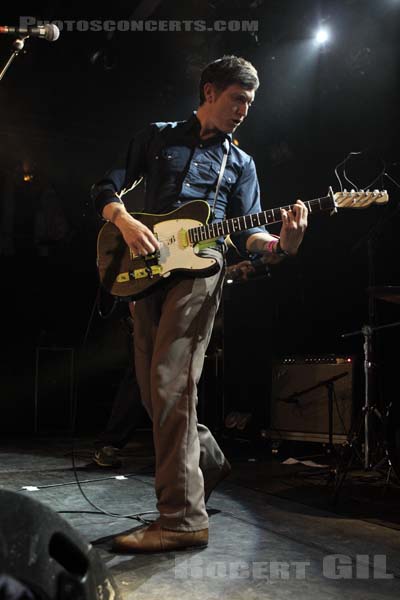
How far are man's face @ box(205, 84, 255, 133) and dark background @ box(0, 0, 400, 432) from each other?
225 centimetres

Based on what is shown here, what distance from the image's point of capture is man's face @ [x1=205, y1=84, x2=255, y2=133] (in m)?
2.32

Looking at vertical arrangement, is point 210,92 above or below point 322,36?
below

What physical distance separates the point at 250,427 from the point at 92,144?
4686mm

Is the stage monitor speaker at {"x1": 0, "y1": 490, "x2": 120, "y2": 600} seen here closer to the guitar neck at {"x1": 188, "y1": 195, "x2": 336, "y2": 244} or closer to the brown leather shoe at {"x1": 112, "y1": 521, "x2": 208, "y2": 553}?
the brown leather shoe at {"x1": 112, "y1": 521, "x2": 208, "y2": 553}

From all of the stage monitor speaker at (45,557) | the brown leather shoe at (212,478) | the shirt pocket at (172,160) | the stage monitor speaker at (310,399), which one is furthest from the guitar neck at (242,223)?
the stage monitor speaker at (310,399)

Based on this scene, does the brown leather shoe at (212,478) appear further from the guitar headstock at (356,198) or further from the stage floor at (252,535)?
the guitar headstock at (356,198)

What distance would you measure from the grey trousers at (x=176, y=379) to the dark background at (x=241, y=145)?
2.48 meters

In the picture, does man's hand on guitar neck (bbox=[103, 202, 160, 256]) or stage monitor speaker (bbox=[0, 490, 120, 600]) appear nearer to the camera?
stage monitor speaker (bbox=[0, 490, 120, 600])

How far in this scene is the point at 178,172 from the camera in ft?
7.64

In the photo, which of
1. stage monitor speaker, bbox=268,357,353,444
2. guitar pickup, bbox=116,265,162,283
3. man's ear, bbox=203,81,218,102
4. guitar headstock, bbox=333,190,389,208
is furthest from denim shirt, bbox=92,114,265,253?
stage monitor speaker, bbox=268,357,353,444

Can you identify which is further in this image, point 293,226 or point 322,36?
point 322,36

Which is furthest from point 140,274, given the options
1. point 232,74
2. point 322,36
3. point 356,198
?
point 322,36

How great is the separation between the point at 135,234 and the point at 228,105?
69 cm

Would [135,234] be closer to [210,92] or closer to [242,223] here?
[242,223]
